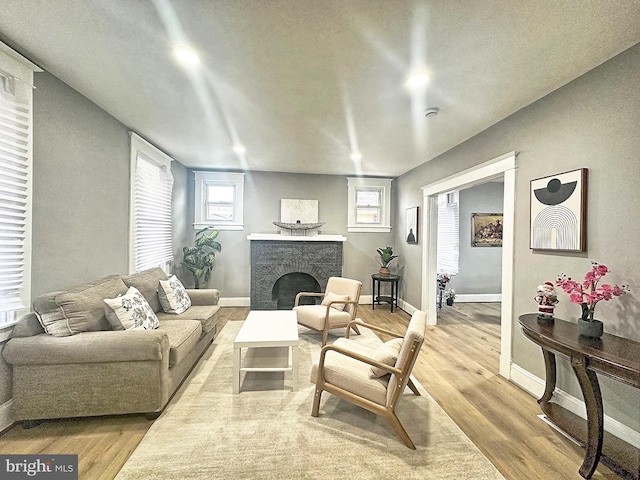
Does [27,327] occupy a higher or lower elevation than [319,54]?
lower

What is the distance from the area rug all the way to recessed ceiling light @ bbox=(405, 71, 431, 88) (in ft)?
8.69

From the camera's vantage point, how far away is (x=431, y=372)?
299 cm

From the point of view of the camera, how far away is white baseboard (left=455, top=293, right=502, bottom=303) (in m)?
6.32

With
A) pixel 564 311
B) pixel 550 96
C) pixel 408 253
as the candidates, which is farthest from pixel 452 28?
pixel 408 253

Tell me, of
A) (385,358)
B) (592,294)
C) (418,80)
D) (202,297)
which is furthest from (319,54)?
(202,297)

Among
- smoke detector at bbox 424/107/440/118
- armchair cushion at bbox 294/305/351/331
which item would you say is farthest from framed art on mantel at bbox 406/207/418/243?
smoke detector at bbox 424/107/440/118

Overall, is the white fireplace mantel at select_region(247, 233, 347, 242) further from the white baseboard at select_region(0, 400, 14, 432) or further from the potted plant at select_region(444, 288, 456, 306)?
the white baseboard at select_region(0, 400, 14, 432)

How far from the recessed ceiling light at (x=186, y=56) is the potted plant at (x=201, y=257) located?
3560 millimetres

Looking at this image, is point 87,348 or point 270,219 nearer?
point 87,348

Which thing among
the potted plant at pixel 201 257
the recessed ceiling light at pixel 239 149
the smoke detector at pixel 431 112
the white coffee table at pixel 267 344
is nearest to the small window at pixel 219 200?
the potted plant at pixel 201 257

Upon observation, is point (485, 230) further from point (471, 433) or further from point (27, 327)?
point (27, 327)

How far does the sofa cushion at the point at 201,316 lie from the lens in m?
3.16

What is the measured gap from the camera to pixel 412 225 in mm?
5141

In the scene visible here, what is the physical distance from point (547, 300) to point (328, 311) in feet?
7.20
